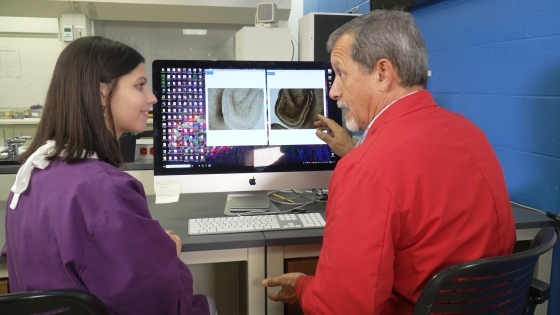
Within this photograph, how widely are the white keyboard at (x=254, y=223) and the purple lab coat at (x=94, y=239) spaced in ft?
1.21

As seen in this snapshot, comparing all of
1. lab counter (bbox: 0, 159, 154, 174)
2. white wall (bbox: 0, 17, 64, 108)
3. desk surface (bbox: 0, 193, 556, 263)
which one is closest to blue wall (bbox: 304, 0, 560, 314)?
desk surface (bbox: 0, 193, 556, 263)

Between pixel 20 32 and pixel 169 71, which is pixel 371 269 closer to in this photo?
pixel 169 71

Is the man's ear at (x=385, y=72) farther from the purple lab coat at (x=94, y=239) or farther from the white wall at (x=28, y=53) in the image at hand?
the white wall at (x=28, y=53)

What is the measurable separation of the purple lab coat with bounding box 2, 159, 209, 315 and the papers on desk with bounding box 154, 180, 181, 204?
51 centimetres

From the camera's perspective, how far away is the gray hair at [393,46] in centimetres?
106

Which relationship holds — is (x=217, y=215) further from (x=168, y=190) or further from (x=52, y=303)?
(x=52, y=303)

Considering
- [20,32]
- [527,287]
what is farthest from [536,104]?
[20,32]

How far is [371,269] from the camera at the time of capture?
870 mm

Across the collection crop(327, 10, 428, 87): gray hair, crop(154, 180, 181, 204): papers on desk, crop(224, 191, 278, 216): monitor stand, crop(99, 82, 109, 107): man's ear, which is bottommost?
crop(224, 191, 278, 216): monitor stand

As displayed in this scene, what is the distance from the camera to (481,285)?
0.83 meters

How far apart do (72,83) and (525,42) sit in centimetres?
143

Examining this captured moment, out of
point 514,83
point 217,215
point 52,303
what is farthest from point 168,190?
point 514,83

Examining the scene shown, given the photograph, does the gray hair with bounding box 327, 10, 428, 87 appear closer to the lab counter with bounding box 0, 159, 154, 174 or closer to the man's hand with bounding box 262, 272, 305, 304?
the man's hand with bounding box 262, 272, 305, 304

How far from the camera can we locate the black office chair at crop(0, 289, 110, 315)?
662mm
